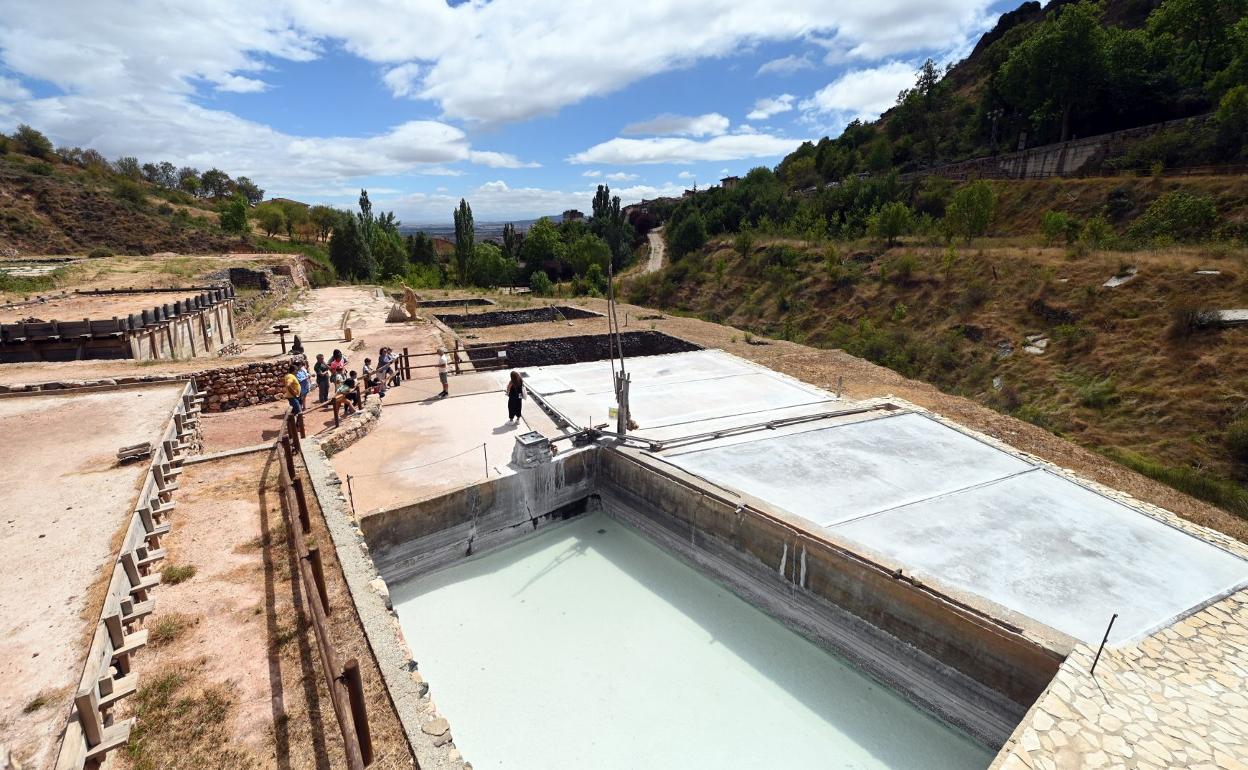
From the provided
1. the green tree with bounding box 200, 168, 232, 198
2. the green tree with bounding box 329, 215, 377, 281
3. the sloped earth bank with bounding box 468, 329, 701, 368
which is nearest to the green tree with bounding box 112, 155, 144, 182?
the green tree with bounding box 200, 168, 232, 198

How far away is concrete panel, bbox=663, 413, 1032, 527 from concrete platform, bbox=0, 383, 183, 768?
7.79m

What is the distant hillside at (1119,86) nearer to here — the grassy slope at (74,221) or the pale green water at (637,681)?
the pale green water at (637,681)

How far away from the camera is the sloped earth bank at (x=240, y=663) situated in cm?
412

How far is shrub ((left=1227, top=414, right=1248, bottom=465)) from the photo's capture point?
42.2ft

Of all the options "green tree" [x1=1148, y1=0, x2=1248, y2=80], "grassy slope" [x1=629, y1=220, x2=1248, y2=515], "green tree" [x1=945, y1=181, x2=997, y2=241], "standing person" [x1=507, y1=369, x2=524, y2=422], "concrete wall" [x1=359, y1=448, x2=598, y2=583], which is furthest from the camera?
"green tree" [x1=1148, y1=0, x2=1248, y2=80]

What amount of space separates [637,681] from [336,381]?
990 centimetres

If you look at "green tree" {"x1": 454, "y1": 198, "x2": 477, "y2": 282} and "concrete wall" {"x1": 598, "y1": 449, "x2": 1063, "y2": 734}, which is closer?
"concrete wall" {"x1": 598, "y1": 449, "x2": 1063, "y2": 734}

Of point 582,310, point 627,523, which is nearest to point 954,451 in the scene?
point 627,523

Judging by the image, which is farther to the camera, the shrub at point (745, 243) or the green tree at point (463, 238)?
the green tree at point (463, 238)

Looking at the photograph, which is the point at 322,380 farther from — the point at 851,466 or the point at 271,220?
the point at 271,220

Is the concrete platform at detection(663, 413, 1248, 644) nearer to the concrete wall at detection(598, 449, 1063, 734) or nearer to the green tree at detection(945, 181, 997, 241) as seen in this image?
the concrete wall at detection(598, 449, 1063, 734)

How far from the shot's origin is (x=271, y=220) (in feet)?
192

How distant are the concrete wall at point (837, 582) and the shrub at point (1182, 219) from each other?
2459 centimetres

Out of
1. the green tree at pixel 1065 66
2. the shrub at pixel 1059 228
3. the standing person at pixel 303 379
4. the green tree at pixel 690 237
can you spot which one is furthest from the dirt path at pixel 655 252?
the standing person at pixel 303 379
